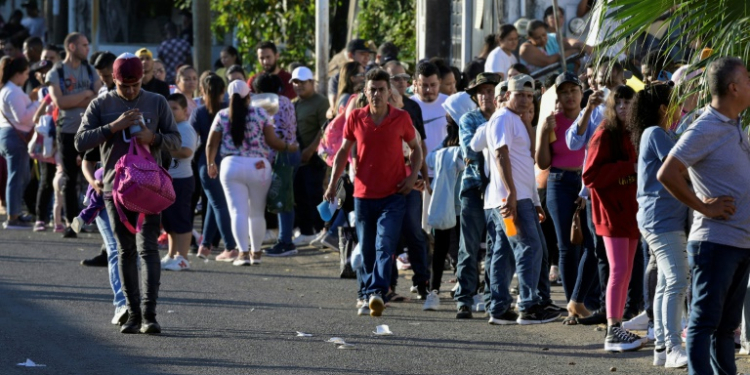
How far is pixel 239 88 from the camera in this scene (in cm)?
1379

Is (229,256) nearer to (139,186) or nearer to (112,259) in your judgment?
(112,259)

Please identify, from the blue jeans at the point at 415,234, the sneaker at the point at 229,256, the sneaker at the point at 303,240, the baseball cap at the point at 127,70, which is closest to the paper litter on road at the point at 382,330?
the blue jeans at the point at 415,234

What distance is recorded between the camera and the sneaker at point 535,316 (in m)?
10.4

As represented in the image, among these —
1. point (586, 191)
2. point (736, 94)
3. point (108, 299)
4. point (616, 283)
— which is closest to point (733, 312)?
point (736, 94)

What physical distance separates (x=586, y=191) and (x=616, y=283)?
3.53 ft

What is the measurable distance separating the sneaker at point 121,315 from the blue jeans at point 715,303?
14.0 ft

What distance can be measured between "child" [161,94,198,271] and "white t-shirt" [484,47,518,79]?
3548 millimetres

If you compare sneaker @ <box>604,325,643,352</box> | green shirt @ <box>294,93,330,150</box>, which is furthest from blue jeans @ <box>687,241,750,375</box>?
green shirt @ <box>294,93,330,150</box>

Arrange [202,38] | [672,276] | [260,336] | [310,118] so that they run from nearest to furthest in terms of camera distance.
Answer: [672,276] < [260,336] < [310,118] < [202,38]

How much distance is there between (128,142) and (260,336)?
5.18 feet

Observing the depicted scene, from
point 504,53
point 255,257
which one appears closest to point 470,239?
point 255,257

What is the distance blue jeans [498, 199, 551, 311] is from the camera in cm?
1019

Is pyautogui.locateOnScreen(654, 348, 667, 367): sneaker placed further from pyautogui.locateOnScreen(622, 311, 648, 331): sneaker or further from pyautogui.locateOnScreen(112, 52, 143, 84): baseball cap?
pyautogui.locateOnScreen(112, 52, 143, 84): baseball cap

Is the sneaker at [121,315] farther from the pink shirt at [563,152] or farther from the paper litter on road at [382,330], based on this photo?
the pink shirt at [563,152]
